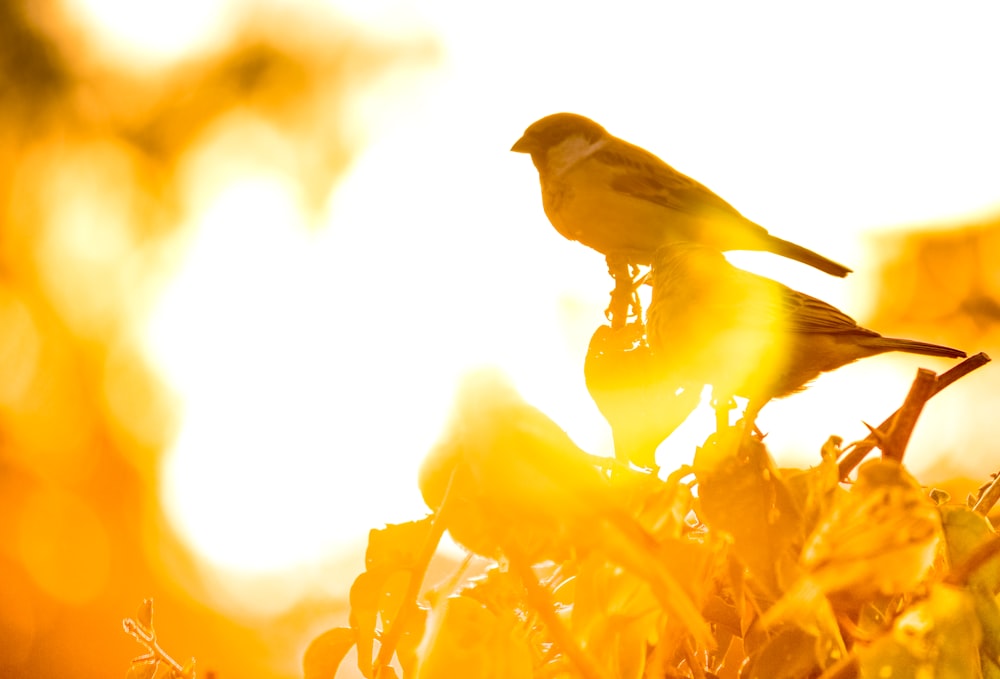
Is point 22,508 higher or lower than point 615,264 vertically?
higher

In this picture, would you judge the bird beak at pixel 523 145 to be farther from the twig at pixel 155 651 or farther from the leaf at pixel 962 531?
the leaf at pixel 962 531

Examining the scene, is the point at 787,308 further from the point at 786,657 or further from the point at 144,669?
the point at 144,669

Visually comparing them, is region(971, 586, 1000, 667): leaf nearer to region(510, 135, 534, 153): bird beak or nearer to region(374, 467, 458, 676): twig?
region(374, 467, 458, 676): twig

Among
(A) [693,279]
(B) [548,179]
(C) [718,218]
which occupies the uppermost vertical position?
(B) [548,179]

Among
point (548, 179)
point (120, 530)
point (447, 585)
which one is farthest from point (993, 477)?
point (120, 530)

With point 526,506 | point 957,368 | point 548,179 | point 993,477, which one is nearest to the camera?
point 526,506

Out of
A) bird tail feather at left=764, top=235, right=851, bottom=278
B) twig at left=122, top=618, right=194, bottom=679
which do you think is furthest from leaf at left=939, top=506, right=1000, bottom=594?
bird tail feather at left=764, top=235, right=851, bottom=278

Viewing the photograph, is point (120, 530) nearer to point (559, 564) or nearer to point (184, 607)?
point (184, 607)

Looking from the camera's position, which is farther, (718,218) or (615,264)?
(718,218)
